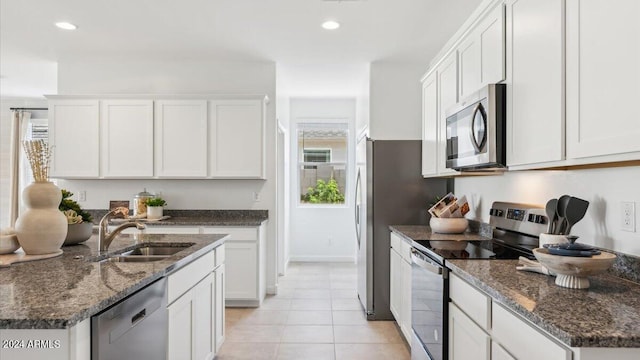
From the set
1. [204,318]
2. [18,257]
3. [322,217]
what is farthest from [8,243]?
[322,217]

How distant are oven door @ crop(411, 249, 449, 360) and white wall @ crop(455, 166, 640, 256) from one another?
699 mm

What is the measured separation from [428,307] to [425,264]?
0.78ft

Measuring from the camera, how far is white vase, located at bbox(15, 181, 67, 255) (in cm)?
183

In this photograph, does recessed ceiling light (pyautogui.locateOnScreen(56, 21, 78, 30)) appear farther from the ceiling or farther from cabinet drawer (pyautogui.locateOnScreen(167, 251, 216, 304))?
cabinet drawer (pyautogui.locateOnScreen(167, 251, 216, 304))

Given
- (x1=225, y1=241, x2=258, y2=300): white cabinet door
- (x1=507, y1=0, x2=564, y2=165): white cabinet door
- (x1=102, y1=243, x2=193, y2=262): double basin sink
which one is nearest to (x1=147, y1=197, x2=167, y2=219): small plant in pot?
(x1=225, y1=241, x2=258, y2=300): white cabinet door

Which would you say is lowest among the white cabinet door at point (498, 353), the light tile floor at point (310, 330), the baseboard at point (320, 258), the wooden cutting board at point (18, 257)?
the light tile floor at point (310, 330)

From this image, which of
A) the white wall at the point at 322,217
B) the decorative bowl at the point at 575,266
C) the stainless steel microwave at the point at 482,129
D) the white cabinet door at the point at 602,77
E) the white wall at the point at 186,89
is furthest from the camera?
the white wall at the point at 322,217

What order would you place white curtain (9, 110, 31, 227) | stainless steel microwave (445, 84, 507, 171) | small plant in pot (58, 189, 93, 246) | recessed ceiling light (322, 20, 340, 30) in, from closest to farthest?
stainless steel microwave (445, 84, 507, 171) → small plant in pot (58, 189, 93, 246) → recessed ceiling light (322, 20, 340, 30) → white curtain (9, 110, 31, 227)

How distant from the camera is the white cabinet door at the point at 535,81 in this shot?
156 cm

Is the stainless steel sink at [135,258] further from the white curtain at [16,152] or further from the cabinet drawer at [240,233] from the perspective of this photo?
the white curtain at [16,152]

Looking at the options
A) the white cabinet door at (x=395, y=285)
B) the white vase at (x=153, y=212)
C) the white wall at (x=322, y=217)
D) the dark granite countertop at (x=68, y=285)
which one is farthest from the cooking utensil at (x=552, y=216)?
the white wall at (x=322, y=217)

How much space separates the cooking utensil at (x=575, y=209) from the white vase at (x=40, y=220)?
2.32 m

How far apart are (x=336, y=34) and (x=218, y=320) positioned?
2.58 metres

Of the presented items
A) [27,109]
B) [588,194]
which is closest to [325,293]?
[588,194]
